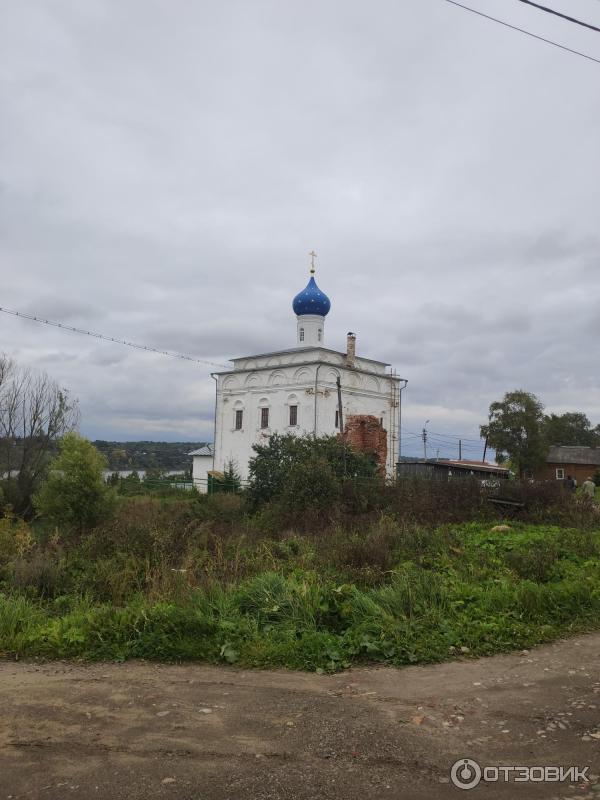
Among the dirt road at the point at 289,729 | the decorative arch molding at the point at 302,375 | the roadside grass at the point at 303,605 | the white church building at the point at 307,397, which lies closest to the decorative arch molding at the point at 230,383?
the white church building at the point at 307,397

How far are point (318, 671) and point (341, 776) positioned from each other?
2059 millimetres

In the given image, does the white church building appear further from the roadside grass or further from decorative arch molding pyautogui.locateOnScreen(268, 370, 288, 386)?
the roadside grass

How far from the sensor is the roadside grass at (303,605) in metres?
6.13

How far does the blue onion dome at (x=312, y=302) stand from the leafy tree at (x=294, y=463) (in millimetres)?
14127

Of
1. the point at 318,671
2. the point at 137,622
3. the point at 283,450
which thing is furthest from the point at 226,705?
the point at 283,450

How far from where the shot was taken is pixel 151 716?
458cm

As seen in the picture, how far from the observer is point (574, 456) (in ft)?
177

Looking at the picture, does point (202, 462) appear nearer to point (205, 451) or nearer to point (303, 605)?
point (205, 451)

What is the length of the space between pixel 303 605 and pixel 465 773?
10.7ft

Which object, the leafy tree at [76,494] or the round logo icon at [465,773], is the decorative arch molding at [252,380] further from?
the round logo icon at [465,773]

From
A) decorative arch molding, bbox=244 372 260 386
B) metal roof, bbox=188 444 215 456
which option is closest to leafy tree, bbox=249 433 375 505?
decorative arch molding, bbox=244 372 260 386

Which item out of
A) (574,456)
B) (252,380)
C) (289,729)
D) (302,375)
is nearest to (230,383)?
(252,380)

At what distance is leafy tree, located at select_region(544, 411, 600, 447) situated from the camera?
65.2 metres

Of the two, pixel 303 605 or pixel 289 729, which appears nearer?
pixel 289 729
